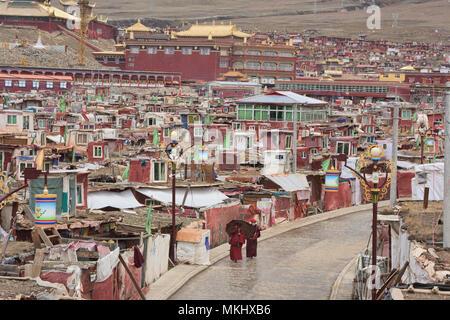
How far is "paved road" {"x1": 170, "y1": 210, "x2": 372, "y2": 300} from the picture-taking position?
806 inches

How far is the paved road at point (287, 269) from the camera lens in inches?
806

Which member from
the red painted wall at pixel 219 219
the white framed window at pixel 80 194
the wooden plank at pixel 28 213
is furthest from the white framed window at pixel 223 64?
the wooden plank at pixel 28 213

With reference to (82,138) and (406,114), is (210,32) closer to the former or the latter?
(406,114)

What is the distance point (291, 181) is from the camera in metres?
35.5

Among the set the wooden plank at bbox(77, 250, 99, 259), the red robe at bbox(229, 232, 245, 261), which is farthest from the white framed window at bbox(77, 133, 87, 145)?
the wooden plank at bbox(77, 250, 99, 259)

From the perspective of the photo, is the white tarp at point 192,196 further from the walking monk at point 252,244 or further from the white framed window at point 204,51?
the white framed window at point 204,51

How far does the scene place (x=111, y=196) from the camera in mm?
27047

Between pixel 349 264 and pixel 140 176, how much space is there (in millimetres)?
9950

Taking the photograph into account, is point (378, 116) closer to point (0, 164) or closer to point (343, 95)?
point (343, 95)

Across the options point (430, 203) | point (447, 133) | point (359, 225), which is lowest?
point (359, 225)

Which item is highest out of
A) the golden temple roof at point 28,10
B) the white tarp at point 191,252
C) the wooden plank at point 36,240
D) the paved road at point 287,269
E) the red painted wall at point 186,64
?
the golden temple roof at point 28,10

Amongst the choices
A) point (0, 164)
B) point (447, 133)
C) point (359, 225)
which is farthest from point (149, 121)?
point (447, 133)

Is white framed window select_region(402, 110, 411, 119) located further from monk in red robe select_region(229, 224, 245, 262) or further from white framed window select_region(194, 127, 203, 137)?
monk in red robe select_region(229, 224, 245, 262)

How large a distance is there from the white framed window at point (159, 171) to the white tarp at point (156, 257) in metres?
8.69
